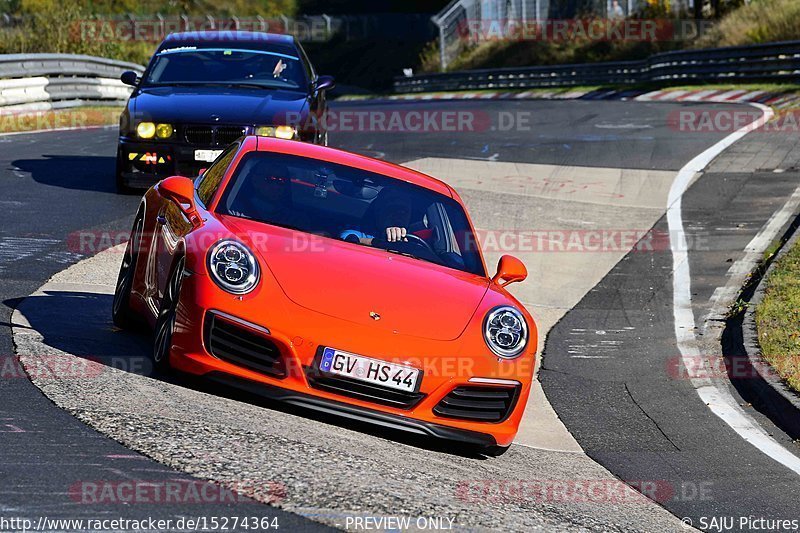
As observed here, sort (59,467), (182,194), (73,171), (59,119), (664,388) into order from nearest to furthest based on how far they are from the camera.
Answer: (59,467)
(182,194)
(664,388)
(73,171)
(59,119)

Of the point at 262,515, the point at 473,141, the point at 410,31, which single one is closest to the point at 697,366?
the point at 262,515

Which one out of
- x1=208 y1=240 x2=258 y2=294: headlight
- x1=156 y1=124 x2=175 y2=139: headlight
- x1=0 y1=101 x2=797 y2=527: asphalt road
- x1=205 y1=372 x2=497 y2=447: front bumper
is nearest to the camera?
x1=0 y1=101 x2=797 y2=527: asphalt road

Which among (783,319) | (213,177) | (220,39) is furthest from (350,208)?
(220,39)

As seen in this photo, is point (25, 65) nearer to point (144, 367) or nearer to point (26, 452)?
point (144, 367)

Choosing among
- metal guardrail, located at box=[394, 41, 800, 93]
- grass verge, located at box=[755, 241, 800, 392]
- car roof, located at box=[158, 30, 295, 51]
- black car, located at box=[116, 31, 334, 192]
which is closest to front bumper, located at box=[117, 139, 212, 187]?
black car, located at box=[116, 31, 334, 192]

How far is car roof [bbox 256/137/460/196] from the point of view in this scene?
7406mm

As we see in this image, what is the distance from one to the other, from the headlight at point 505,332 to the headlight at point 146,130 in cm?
709

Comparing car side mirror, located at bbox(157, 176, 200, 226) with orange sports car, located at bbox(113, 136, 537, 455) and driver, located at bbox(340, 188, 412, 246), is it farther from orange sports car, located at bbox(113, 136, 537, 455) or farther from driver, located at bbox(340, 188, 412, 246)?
driver, located at bbox(340, 188, 412, 246)

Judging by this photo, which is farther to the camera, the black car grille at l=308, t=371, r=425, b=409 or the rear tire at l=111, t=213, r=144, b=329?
the rear tire at l=111, t=213, r=144, b=329

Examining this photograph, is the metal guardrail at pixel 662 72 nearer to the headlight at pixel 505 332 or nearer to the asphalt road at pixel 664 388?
the asphalt road at pixel 664 388

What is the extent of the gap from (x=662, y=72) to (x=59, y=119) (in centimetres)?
1684

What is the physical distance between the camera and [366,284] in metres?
6.30

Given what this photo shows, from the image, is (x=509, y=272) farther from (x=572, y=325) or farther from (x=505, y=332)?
(x=572, y=325)

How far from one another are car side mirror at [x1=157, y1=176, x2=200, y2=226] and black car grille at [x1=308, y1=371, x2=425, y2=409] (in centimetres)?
133
